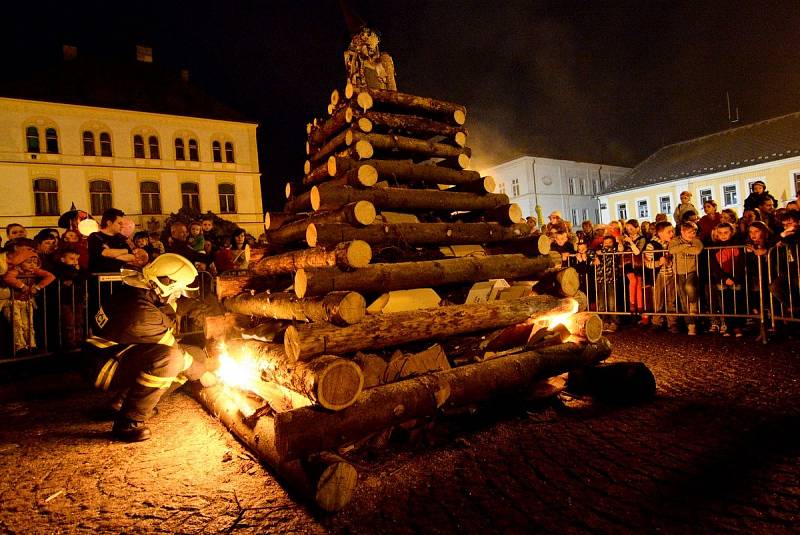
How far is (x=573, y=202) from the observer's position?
51.6m

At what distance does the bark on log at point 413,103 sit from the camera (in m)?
5.62

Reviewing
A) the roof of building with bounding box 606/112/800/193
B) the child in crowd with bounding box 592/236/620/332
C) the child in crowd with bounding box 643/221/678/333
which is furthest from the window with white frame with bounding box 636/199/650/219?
the child in crowd with bounding box 643/221/678/333

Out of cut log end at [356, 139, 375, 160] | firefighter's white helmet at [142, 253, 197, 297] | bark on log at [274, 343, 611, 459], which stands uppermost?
cut log end at [356, 139, 375, 160]

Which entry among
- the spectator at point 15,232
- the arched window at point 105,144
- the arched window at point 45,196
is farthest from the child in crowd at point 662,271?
the arched window at point 105,144

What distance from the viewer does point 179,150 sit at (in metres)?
35.6

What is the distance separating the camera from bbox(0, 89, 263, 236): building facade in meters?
30.3

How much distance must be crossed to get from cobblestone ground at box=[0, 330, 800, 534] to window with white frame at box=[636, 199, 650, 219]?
34.7m

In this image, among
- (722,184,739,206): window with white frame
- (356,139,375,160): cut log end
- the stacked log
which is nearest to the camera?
the stacked log

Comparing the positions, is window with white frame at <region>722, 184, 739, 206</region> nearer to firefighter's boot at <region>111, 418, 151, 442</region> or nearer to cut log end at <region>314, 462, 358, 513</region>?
cut log end at <region>314, 462, 358, 513</region>

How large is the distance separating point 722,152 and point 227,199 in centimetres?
3632

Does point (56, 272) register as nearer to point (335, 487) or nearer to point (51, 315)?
point (51, 315)

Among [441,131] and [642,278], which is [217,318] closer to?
[441,131]

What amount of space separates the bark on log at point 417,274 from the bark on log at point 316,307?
170 millimetres

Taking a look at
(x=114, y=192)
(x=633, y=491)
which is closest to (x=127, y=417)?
(x=633, y=491)
